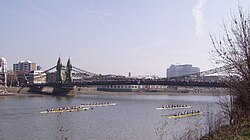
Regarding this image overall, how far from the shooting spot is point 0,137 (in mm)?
22078

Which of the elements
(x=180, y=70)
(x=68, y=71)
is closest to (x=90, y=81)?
(x=68, y=71)

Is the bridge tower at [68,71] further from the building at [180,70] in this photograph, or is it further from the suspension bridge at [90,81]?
the building at [180,70]

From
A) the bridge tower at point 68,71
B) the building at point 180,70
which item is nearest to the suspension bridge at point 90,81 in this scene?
the bridge tower at point 68,71

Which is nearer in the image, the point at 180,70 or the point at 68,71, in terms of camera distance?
the point at 68,71

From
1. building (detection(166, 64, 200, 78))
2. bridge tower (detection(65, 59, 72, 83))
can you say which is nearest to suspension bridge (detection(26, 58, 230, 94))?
bridge tower (detection(65, 59, 72, 83))

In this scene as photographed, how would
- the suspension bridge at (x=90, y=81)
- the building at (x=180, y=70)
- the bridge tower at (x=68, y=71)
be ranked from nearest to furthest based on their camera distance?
the suspension bridge at (x=90, y=81) → the bridge tower at (x=68, y=71) → the building at (x=180, y=70)

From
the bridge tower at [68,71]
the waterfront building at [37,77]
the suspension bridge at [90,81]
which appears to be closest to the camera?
the suspension bridge at [90,81]

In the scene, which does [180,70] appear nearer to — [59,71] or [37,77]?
[37,77]

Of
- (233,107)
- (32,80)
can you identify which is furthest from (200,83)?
(32,80)

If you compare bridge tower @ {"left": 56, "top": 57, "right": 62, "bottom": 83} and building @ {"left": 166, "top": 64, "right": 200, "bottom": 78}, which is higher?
building @ {"left": 166, "top": 64, "right": 200, "bottom": 78}

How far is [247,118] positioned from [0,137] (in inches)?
641

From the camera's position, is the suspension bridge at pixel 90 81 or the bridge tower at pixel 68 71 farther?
the bridge tower at pixel 68 71

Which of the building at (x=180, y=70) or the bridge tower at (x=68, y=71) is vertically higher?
the building at (x=180, y=70)

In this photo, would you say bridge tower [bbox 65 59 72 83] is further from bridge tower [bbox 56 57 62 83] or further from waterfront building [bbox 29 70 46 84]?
waterfront building [bbox 29 70 46 84]
